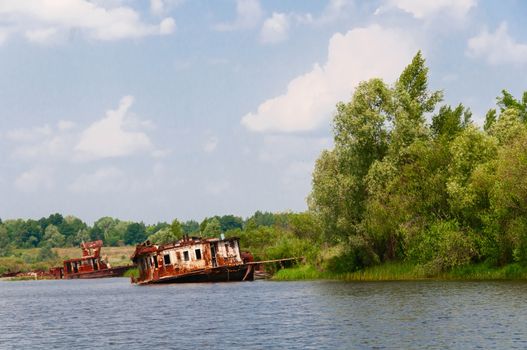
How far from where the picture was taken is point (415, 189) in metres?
62.4

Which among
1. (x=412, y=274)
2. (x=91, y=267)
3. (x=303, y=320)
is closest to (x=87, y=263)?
(x=91, y=267)

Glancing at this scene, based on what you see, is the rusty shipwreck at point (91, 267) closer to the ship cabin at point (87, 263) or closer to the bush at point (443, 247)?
the ship cabin at point (87, 263)

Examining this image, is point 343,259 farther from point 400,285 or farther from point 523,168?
point 523,168

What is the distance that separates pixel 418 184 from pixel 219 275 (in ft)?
99.2

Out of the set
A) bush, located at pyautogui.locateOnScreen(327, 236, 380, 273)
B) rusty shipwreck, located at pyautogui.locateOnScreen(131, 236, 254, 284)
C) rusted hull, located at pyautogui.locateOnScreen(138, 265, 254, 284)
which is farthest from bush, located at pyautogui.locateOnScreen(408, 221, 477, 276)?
rusty shipwreck, located at pyautogui.locateOnScreen(131, 236, 254, 284)

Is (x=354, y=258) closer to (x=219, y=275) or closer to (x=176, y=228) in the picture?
(x=219, y=275)

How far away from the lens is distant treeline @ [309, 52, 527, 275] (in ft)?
181

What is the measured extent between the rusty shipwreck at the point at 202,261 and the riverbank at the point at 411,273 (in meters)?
7.44

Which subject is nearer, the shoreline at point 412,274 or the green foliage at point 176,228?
the shoreline at point 412,274

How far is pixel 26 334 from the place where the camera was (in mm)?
42125

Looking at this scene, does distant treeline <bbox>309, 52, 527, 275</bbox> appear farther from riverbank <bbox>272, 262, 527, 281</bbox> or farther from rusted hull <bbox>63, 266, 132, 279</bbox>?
rusted hull <bbox>63, 266, 132, 279</bbox>

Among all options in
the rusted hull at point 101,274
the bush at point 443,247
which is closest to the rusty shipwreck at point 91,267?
the rusted hull at point 101,274

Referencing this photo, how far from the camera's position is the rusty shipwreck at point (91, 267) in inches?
5846

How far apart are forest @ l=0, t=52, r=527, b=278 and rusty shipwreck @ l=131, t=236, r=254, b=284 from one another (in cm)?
902
